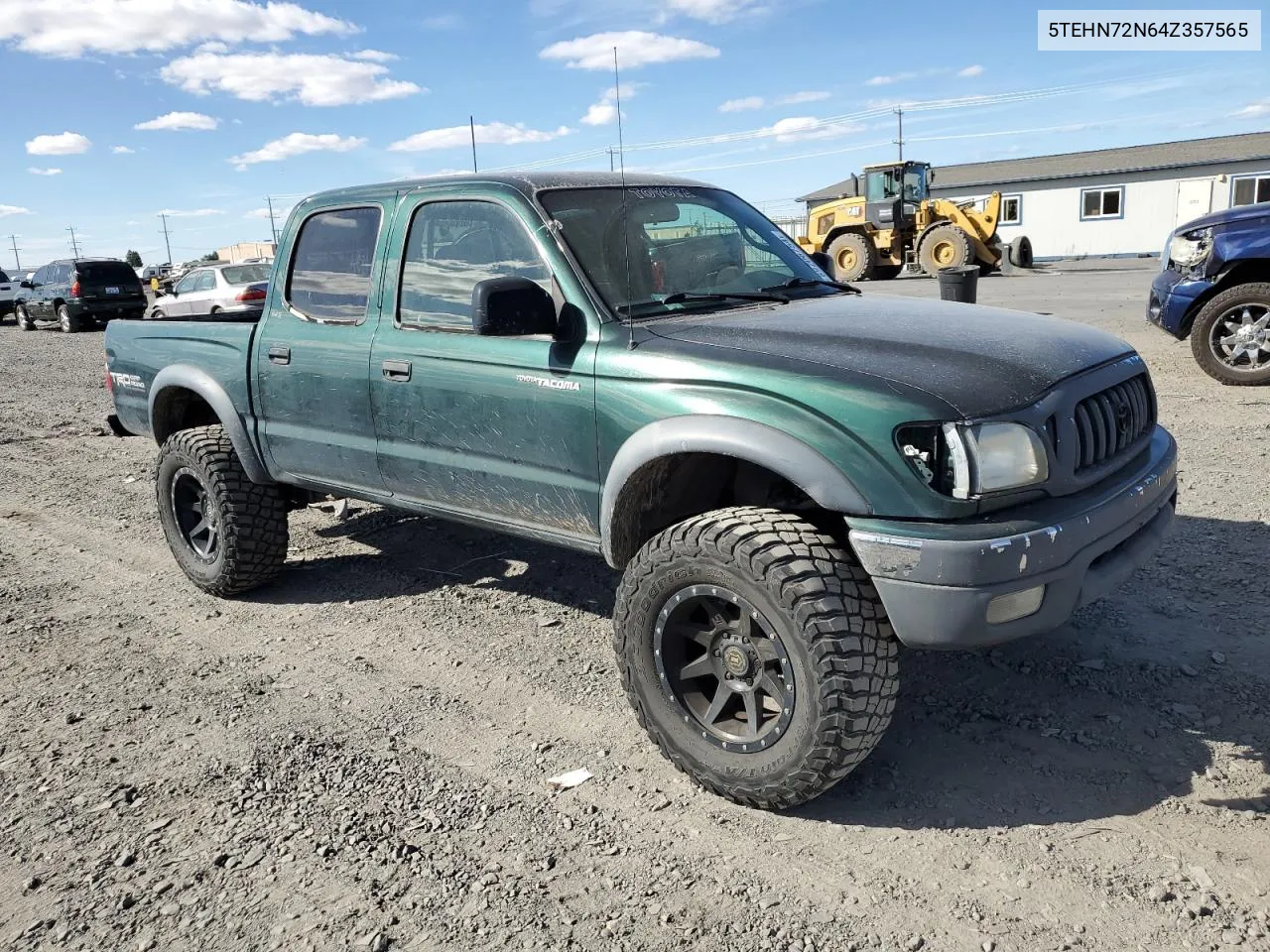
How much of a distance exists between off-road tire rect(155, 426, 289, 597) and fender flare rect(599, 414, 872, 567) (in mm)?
2332

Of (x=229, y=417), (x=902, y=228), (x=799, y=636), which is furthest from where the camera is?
(x=902, y=228)

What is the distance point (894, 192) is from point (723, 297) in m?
23.3

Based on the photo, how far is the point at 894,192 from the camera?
2533 cm

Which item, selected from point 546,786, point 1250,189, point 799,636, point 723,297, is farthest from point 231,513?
point 1250,189

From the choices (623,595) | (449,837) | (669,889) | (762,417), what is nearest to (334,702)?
(449,837)

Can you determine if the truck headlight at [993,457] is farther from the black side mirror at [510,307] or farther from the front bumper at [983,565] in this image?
the black side mirror at [510,307]

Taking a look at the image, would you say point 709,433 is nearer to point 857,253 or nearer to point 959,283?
point 959,283

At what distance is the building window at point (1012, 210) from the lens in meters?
37.6

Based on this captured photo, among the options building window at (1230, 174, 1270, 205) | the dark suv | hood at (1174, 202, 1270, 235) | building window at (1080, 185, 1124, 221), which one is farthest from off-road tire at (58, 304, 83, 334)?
building window at (1230, 174, 1270, 205)

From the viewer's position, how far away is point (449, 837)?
2.96 metres

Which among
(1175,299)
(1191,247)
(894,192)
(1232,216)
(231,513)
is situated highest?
(894,192)

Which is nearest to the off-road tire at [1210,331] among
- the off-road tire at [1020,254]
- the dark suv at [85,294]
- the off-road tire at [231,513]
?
the off-road tire at [231,513]

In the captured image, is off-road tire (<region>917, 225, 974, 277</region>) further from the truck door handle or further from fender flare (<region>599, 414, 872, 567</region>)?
fender flare (<region>599, 414, 872, 567</region>)

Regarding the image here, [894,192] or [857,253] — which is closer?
[857,253]
